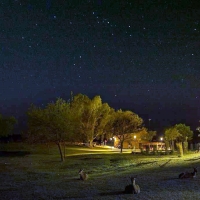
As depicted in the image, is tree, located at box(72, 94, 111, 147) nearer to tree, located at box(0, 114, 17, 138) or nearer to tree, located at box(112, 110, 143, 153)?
tree, located at box(112, 110, 143, 153)

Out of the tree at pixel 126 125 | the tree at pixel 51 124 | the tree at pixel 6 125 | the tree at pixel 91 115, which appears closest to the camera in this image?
the tree at pixel 51 124

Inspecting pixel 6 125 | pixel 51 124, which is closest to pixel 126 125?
pixel 51 124

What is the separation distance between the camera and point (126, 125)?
69.3 m

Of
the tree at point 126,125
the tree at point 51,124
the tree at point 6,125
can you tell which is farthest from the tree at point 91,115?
the tree at point 51,124

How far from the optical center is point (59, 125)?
44.8 metres

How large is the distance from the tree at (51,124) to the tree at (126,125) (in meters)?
23.4

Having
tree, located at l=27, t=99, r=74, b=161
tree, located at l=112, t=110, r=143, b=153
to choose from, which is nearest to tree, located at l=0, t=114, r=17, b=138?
tree, located at l=112, t=110, r=143, b=153

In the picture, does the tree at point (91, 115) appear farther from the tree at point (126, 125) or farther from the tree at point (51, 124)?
the tree at point (51, 124)

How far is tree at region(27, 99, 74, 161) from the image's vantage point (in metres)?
44.9

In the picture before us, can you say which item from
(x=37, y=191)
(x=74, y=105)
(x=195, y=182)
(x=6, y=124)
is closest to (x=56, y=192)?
(x=37, y=191)

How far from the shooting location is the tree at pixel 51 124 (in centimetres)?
4488

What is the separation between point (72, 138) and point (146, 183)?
89.7ft

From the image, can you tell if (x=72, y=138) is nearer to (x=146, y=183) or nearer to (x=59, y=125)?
(x=59, y=125)

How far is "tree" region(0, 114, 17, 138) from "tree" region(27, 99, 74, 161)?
42.7 m
